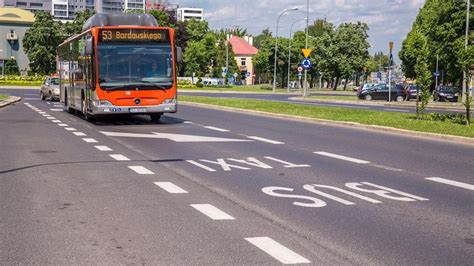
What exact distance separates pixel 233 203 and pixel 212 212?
1.96 feet

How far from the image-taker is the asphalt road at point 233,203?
5523 millimetres

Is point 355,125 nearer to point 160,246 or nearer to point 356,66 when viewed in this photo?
point 160,246

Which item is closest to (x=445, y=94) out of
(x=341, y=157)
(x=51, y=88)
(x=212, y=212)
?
(x=51, y=88)

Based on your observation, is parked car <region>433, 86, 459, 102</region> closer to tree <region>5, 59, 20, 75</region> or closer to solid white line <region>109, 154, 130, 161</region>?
solid white line <region>109, 154, 130, 161</region>

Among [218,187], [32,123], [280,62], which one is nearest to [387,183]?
[218,187]

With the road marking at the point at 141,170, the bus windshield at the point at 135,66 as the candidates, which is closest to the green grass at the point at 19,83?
the bus windshield at the point at 135,66

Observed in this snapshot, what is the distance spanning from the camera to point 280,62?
395ft

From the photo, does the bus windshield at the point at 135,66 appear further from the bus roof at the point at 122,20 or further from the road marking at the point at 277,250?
the road marking at the point at 277,250

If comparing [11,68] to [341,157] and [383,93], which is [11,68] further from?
[341,157]

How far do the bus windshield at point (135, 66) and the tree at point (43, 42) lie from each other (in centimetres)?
8811

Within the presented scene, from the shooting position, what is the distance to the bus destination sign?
2108cm

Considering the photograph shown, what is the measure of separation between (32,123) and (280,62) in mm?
100372

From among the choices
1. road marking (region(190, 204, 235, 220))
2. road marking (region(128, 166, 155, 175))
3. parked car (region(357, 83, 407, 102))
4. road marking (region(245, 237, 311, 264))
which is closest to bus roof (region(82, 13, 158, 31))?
road marking (region(128, 166, 155, 175))

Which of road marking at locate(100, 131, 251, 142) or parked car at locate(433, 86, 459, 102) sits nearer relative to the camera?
road marking at locate(100, 131, 251, 142)
